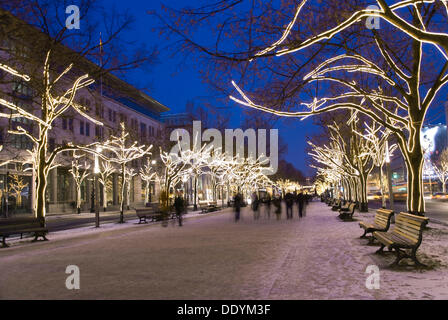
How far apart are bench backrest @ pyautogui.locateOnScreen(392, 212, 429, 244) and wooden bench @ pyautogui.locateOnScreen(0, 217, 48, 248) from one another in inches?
501

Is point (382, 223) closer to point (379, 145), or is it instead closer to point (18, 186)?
point (379, 145)

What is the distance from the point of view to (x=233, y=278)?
7.94 m

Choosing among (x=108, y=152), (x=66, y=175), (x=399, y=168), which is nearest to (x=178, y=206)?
(x=66, y=175)

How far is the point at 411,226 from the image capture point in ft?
30.0

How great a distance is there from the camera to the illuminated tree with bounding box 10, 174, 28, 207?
1676 inches

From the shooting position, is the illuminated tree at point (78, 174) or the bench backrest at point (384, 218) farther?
the illuminated tree at point (78, 174)

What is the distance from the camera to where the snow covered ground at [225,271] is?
6.77m

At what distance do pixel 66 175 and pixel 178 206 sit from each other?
3405 centimetres

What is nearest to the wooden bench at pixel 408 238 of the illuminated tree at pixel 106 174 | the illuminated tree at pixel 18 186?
the illuminated tree at pixel 18 186

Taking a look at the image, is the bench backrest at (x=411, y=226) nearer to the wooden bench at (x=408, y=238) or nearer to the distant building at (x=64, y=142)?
the wooden bench at (x=408, y=238)

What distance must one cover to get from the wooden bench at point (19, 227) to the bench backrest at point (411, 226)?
12.7 metres

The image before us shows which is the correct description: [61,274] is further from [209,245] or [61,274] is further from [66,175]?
[66,175]

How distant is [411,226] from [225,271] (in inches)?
157

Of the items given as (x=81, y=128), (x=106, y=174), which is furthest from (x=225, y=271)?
(x=106, y=174)
